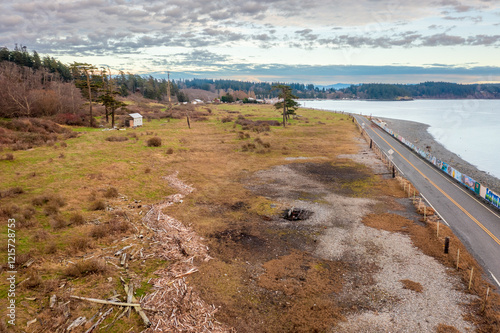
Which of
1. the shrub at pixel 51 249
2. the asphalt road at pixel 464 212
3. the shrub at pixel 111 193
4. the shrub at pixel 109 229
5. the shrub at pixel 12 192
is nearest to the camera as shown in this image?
the shrub at pixel 51 249

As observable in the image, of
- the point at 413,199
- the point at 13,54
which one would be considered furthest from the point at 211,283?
the point at 13,54

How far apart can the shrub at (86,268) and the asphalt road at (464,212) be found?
75.0ft

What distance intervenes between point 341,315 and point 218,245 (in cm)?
963

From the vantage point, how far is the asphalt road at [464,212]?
20578 mm

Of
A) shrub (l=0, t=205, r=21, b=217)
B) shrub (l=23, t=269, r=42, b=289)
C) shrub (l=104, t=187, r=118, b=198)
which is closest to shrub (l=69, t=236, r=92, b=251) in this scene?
shrub (l=23, t=269, r=42, b=289)

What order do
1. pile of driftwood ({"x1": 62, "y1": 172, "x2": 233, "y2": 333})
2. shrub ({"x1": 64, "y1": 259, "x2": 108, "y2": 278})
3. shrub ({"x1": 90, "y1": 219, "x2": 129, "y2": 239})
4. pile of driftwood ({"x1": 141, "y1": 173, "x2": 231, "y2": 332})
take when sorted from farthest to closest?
shrub ({"x1": 90, "y1": 219, "x2": 129, "y2": 239}) < shrub ({"x1": 64, "y1": 259, "x2": 108, "y2": 278}) < pile of driftwood ({"x1": 141, "y1": 173, "x2": 231, "y2": 332}) < pile of driftwood ({"x1": 62, "y1": 172, "x2": 233, "y2": 333})

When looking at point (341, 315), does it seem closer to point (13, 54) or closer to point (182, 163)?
point (182, 163)

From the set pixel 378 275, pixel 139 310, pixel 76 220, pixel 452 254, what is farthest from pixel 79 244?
pixel 452 254

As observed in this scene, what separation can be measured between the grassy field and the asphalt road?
19.1 feet

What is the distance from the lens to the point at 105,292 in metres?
14.4

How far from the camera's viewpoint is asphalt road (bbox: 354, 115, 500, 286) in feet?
67.5

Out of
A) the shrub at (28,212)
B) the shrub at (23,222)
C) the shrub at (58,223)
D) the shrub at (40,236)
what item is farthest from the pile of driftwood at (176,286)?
the shrub at (28,212)

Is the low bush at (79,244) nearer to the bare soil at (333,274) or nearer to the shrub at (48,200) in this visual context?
the shrub at (48,200)

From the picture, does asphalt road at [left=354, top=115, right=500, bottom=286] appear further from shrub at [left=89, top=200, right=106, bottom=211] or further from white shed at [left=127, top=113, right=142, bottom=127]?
white shed at [left=127, top=113, right=142, bottom=127]
